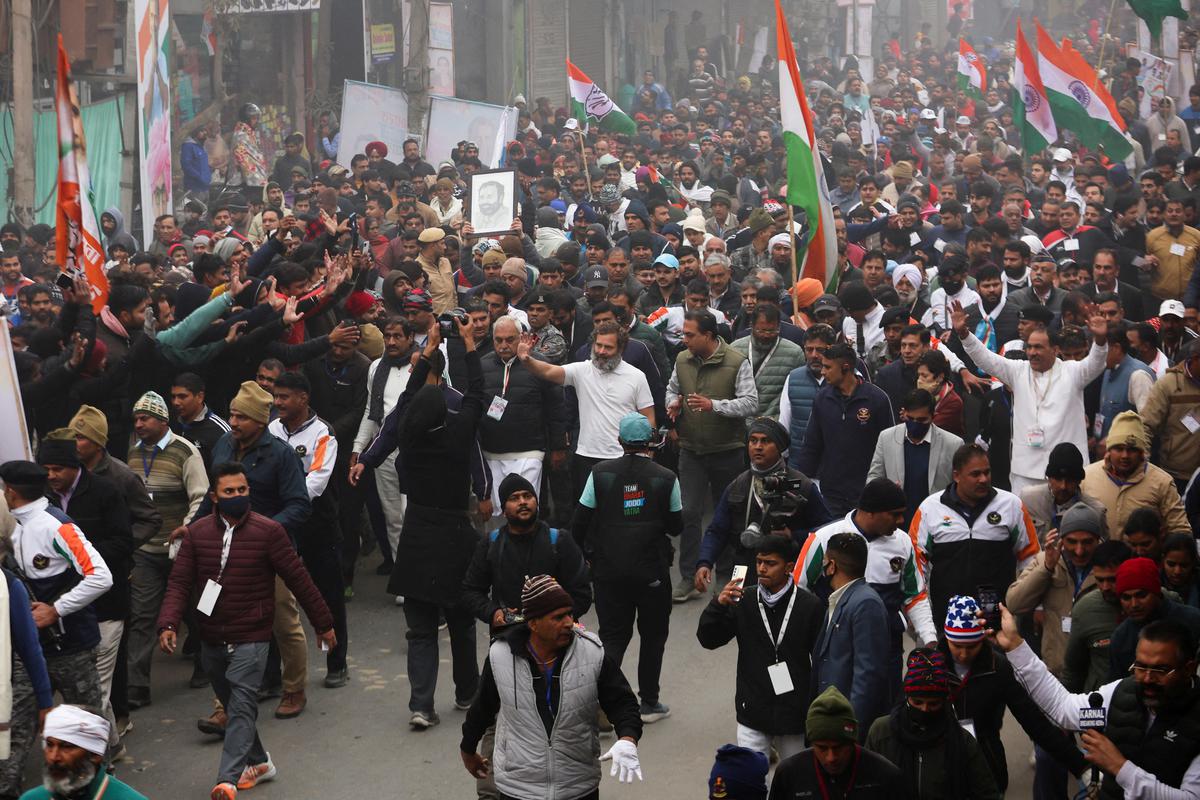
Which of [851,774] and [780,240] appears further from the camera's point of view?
[780,240]

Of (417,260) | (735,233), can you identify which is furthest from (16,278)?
(735,233)

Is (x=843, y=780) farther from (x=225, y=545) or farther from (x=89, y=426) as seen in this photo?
(x=89, y=426)

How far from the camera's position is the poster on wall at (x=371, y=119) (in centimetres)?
2323

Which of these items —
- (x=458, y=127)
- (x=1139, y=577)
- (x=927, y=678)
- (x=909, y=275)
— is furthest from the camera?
(x=458, y=127)

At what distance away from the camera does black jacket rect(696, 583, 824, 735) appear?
691 cm

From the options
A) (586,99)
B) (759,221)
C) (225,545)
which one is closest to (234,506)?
(225,545)

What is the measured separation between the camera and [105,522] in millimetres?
8188

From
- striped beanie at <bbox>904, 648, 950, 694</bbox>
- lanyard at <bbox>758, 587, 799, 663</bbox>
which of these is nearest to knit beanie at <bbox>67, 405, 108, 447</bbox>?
lanyard at <bbox>758, 587, 799, 663</bbox>

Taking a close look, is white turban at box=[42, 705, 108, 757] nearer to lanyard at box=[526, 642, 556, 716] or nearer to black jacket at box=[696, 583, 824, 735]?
lanyard at box=[526, 642, 556, 716]

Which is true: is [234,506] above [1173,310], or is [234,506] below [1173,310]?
below

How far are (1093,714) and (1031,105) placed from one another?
44.9ft

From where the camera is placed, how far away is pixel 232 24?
2498 cm

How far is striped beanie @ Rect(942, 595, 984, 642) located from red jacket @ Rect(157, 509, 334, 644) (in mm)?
3359

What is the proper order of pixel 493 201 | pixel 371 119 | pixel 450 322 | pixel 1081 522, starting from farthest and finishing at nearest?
pixel 371 119 → pixel 493 201 → pixel 450 322 → pixel 1081 522
